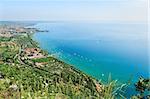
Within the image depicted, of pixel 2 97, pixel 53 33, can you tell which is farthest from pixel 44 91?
pixel 53 33

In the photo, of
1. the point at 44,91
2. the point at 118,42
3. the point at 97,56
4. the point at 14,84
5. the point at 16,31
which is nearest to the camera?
the point at 44,91

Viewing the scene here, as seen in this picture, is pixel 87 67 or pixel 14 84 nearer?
pixel 14 84

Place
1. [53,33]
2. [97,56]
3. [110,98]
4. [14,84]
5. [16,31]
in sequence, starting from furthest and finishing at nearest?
[53,33] → [16,31] → [97,56] → [14,84] → [110,98]

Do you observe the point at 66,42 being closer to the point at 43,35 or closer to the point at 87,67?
the point at 43,35

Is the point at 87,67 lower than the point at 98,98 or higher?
lower

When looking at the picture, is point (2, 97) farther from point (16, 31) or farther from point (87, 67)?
point (16, 31)

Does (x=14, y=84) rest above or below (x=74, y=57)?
above

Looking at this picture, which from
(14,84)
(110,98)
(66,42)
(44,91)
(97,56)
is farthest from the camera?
(66,42)

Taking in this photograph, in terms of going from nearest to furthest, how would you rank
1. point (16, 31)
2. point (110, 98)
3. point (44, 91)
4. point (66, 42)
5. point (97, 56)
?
point (110, 98) < point (44, 91) < point (97, 56) < point (16, 31) < point (66, 42)

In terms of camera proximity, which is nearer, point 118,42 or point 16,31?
point 118,42
